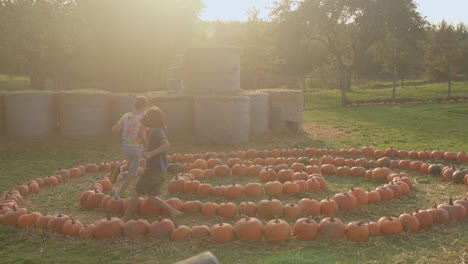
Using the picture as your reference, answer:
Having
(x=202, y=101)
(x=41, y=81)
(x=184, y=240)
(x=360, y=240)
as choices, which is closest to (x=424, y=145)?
(x=202, y=101)

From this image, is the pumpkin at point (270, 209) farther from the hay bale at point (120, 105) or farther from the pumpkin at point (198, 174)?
the hay bale at point (120, 105)

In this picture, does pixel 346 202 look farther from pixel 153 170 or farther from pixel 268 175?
pixel 153 170

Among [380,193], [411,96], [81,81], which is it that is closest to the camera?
[380,193]

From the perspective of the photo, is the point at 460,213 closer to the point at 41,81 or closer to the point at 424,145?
the point at 424,145

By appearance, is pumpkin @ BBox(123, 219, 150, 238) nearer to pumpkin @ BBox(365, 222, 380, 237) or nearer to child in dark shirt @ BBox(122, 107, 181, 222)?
child in dark shirt @ BBox(122, 107, 181, 222)

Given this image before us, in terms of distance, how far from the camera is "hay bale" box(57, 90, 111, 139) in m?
16.8

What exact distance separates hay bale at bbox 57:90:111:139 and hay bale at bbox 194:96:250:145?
323 cm

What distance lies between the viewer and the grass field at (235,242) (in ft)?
20.6

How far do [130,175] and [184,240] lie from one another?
257 cm

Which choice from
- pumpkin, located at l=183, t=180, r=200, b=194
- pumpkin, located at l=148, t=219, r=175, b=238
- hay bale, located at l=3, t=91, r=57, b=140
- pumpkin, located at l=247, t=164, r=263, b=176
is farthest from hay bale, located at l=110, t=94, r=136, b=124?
pumpkin, located at l=148, t=219, r=175, b=238

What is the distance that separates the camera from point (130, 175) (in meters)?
9.09

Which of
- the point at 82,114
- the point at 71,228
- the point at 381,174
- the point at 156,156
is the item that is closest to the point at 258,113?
the point at 82,114

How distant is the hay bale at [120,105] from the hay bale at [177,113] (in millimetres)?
894

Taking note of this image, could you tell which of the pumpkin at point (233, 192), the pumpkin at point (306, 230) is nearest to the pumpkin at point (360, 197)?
the pumpkin at point (306, 230)
